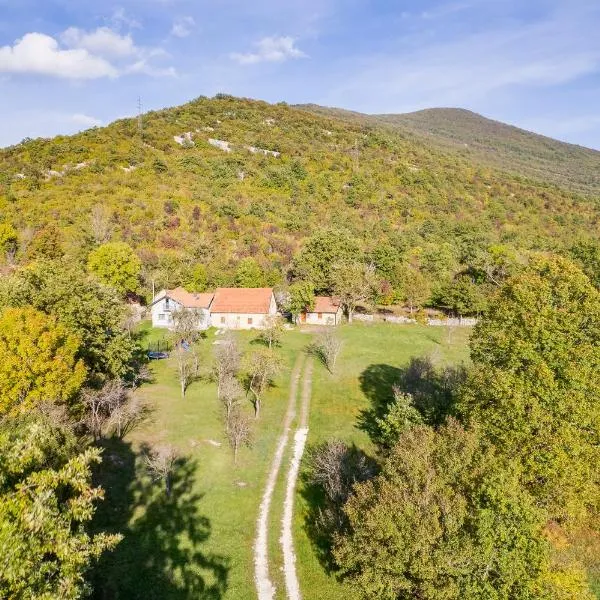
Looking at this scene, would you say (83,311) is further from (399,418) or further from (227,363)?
(399,418)

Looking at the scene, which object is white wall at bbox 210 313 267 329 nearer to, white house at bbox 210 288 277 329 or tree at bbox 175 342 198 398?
white house at bbox 210 288 277 329

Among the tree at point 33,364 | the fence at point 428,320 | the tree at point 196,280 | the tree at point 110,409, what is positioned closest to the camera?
the tree at point 33,364

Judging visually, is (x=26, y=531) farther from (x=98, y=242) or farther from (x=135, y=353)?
(x=98, y=242)

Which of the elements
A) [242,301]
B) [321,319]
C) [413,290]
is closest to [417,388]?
[321,319]

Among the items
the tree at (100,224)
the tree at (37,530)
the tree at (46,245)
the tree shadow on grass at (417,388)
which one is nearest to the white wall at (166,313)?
the tree at (46,245)

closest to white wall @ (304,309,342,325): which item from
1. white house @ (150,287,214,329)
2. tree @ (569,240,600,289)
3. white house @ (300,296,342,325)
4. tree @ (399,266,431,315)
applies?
white house @ (300,296,342,325)

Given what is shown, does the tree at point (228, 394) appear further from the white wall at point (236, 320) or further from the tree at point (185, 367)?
the white wall at point (236, 320)

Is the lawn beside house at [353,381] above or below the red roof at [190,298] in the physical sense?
below
